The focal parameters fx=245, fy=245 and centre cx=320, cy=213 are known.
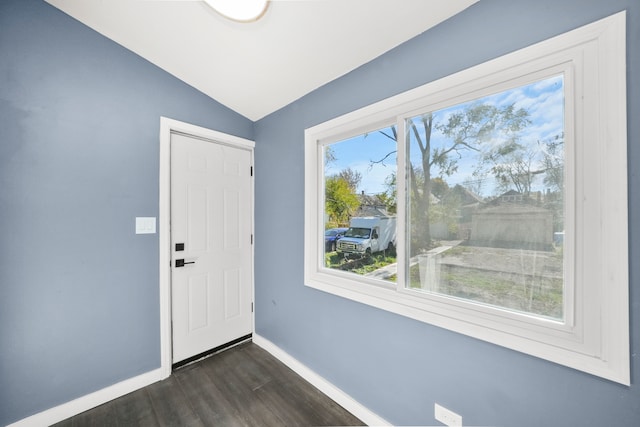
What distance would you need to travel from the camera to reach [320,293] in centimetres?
203

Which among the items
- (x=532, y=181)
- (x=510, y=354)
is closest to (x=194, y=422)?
(x=510, y=354)

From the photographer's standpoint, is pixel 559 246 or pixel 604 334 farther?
pixel 559 246

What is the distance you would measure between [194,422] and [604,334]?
90.3 inches

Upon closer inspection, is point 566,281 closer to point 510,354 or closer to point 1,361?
point 510,354

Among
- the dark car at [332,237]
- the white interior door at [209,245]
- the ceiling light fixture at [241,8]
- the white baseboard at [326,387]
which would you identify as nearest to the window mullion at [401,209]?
the dark car at [332,237]

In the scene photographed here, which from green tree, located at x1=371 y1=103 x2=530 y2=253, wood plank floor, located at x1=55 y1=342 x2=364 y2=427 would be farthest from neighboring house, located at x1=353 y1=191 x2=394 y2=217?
wood plank floor, located at x1=55 y1=342 x2=364 y2=427

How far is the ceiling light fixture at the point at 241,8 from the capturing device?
1.39m

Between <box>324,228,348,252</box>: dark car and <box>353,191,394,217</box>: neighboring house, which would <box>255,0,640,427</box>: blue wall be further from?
<box>353,191,394,217</box>: neighboring house

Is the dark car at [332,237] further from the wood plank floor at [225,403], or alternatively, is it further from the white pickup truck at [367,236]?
the wood plank floor at [225,403]

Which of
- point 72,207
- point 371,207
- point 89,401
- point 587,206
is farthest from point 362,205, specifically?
point 89,401

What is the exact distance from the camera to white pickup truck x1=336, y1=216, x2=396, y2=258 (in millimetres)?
Answer: 1696

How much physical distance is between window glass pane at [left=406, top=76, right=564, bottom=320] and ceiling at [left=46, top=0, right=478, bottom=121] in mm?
570

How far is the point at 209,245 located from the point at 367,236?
157 centimetres

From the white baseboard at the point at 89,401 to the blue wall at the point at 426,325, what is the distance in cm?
107
